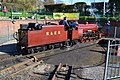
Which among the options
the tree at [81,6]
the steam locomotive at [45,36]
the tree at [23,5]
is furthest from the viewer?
the tree at [81,6]

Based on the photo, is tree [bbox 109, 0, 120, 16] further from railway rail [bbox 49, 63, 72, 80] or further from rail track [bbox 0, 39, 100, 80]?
railway rail [bbox 49, 63, 72, 80]

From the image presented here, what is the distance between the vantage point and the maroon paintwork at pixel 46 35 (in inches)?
659

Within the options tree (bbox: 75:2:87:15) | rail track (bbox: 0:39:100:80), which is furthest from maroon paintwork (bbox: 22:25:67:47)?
tree (bbox: 75:2:87:15)

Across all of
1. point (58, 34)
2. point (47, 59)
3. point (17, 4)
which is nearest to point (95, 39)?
point (58, 34)

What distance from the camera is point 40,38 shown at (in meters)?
17.3

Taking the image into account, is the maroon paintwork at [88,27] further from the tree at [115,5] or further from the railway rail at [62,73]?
the tree at [115,5]

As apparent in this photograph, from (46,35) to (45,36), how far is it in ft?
0.42

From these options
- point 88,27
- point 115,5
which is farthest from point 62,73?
point 115,5

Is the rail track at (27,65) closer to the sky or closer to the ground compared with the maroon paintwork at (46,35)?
closer to the ground

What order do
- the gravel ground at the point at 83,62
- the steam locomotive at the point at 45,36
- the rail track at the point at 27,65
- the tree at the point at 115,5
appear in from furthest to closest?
the tree at the point at 115,5 < the steam locomotive at the point at 45,36 < the gravel ground at the point at 83,62 < the rail track at the point at 27,65

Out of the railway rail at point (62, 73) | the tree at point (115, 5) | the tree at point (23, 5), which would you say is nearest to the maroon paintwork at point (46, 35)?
the railway rail at point (62, 73)

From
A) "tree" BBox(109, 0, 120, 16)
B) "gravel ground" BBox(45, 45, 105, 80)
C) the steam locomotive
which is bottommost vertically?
"gravel ground" BBox(45, 45, 105, 80)

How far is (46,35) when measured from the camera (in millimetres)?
17828

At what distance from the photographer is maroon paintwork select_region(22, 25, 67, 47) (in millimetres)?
16734
